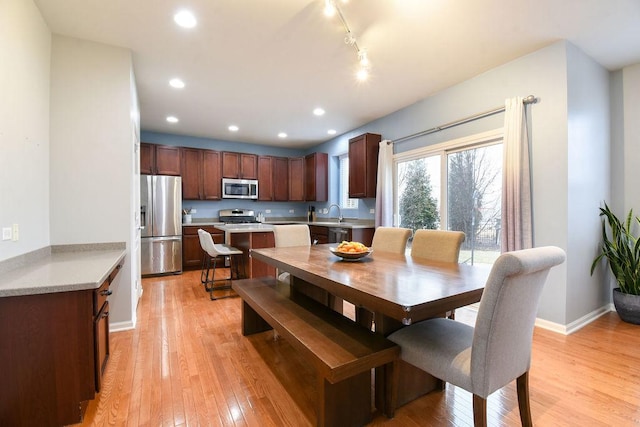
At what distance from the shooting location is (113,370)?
6.84 feet

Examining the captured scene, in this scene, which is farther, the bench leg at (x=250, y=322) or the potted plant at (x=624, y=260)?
the potted plant at (x=624, y=260)

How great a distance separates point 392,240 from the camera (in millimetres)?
2883

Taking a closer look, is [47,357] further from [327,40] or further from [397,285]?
[327,40]

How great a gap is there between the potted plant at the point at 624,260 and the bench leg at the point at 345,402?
2995 millimetres

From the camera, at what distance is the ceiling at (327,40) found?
Answer: 2240mm

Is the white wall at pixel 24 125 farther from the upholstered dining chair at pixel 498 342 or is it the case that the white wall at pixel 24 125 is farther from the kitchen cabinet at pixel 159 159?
the kitchen cabinet at pixel 159 159

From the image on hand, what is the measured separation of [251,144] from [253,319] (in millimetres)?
4855

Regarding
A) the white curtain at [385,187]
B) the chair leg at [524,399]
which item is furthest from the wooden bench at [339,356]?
the white curtain at [385,187]

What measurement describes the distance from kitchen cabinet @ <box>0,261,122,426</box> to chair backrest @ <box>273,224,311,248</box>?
5.96 feet

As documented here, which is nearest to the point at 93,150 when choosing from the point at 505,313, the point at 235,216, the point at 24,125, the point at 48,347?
the point at 24,125

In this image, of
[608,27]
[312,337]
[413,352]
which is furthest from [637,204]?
[312,337]

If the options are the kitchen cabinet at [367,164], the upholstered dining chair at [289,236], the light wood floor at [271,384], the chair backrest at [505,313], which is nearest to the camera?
the chair backrest at [505,313]

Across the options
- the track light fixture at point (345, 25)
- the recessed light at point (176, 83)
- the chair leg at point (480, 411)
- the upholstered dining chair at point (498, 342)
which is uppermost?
the recessed light at point (176, 83)

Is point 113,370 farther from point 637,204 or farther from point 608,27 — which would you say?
point 637,204
